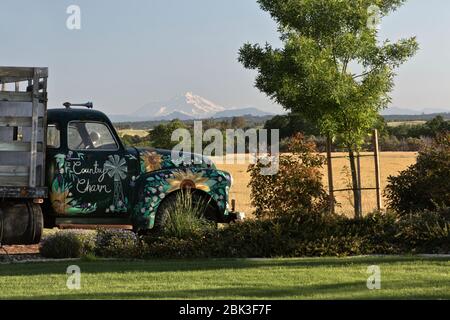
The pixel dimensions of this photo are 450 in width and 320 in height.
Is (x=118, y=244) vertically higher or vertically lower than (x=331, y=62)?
lower

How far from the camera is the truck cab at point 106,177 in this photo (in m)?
12.5

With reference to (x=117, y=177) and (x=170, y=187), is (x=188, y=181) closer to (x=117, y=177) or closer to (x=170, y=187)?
(x=170, y=187)

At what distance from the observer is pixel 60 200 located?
12500mm

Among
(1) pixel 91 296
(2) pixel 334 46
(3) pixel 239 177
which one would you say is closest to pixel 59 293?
(1) pixel 91 296

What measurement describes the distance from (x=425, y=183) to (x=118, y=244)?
21.9 feet

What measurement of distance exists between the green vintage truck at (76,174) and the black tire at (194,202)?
0.06 feet

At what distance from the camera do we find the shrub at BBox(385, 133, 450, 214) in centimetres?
1540

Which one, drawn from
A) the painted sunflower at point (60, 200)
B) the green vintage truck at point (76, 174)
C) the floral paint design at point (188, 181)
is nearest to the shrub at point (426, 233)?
the green vintage truck at point (76, 174)

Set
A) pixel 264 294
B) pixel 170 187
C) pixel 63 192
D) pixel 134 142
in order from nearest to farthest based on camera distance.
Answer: pixel 264 294 < pixel 63 192 < pixel 170 187 < pixel 134 142

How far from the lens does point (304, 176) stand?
703 inches

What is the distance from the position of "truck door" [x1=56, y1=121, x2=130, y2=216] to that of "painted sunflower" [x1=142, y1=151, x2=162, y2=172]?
12.9 inches

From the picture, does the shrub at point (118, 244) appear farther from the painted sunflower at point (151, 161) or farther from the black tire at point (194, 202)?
the painted sunflower at point (151, 161)

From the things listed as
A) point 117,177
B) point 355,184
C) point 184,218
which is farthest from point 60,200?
point 355,184
